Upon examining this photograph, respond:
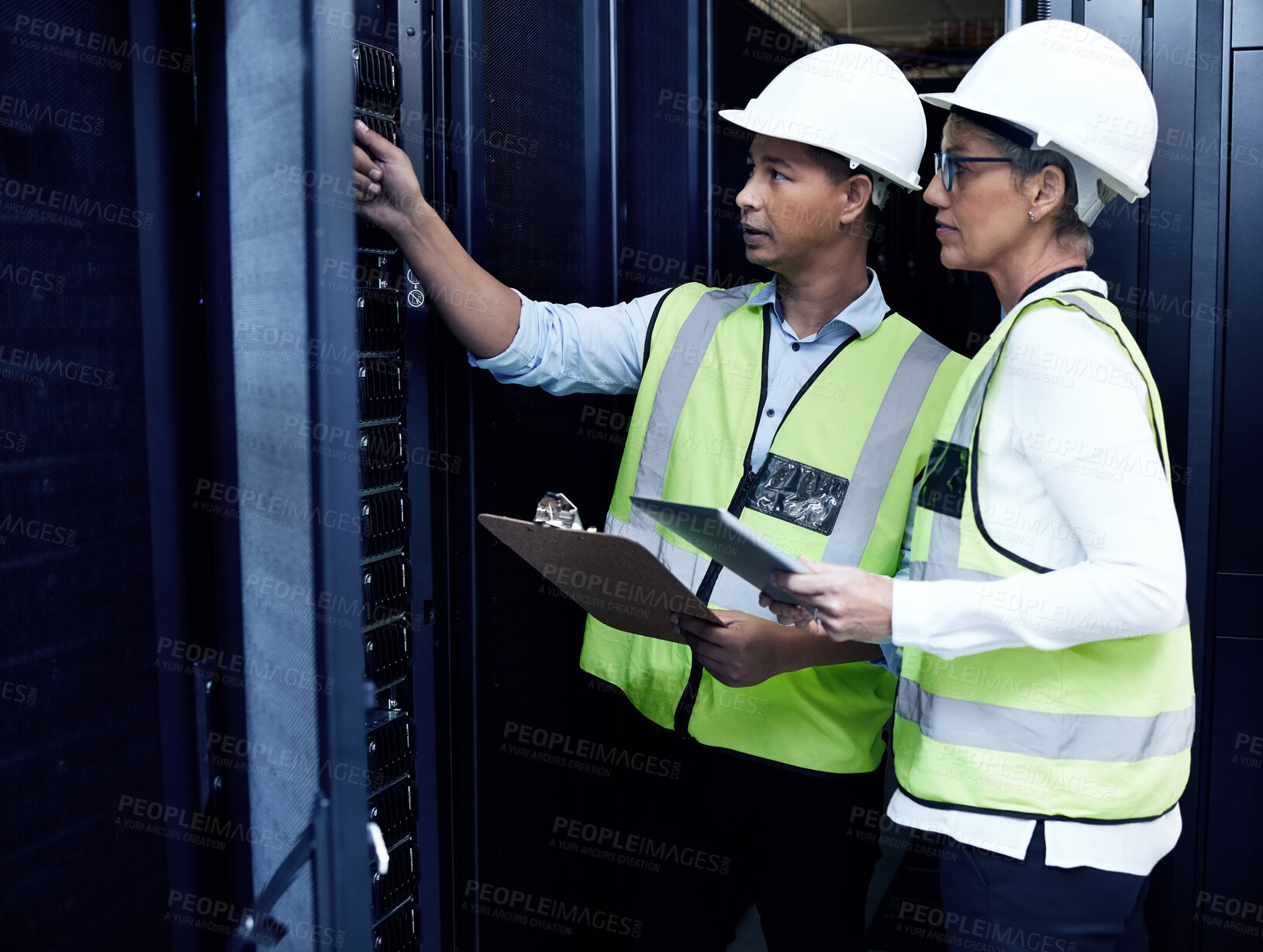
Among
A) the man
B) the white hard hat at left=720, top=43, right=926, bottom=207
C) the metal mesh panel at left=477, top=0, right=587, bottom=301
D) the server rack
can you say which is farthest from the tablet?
the white hard hat at left=720, top=43, right=926, bottom=207

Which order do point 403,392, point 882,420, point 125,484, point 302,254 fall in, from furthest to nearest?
point 882,420 < point 403,392 < point 125,484 < point 302,254

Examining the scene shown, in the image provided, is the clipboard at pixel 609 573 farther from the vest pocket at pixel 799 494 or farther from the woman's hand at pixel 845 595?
the vest pocket at pixel 799 494

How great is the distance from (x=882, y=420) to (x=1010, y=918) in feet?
2.42

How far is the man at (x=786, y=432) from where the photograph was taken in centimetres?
170

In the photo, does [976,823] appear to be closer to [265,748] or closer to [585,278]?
[265,748]

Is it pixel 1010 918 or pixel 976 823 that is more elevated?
pixel 976 823

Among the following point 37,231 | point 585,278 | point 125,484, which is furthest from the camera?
point 585,278

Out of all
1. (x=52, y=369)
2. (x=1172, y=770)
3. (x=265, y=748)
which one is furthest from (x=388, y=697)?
(x=1172, y=770)

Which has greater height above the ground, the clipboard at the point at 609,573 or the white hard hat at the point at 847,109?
the white hard hat at the point at 847,109

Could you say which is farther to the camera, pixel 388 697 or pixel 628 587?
pixel 388 697

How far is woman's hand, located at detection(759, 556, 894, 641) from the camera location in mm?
1322

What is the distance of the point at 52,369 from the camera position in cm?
122

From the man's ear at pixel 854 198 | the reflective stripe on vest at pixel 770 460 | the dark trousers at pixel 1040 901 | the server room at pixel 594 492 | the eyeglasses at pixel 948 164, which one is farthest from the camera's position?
the man's ear at pixel 854 198

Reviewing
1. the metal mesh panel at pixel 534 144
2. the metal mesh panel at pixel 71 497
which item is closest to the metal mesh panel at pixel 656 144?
the metal mesh panel at pixel 534 144
